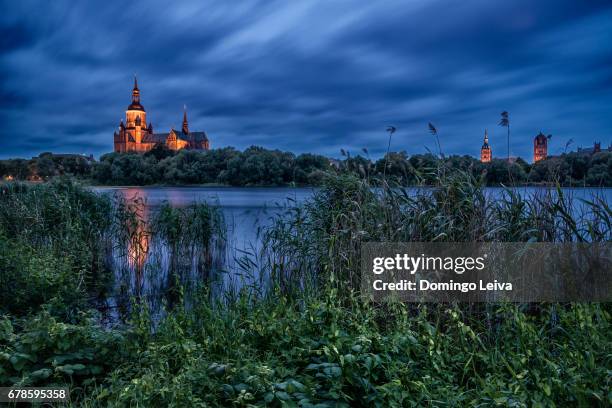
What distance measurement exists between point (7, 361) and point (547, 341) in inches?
196

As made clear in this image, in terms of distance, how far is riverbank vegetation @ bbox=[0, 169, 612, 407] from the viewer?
2990mm

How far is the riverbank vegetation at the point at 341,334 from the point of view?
299cm

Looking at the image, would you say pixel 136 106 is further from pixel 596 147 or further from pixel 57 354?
pixel 57 354

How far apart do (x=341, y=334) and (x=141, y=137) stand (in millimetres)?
153405

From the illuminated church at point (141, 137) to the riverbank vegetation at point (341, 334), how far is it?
137425 millimetres

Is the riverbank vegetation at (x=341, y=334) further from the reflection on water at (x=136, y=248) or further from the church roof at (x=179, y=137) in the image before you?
the church roof at (x=179, y=137)

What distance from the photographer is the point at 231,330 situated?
14.7ft

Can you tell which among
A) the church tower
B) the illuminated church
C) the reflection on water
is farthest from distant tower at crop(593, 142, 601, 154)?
the church tower

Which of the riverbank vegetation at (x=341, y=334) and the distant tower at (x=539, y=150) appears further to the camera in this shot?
the distant tower at (x=539, y=150)

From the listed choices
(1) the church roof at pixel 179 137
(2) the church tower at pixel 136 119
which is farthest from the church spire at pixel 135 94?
(1) the church roof at pixel 179 137

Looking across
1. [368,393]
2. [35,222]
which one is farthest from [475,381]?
[35,222]

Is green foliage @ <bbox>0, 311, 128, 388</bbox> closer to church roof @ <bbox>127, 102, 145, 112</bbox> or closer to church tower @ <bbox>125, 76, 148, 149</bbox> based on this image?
church tower @ <bbox>125, 76, 148, 149</bbox>

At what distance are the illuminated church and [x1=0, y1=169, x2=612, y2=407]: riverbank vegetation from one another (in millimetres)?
137425

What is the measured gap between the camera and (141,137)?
474 feet
